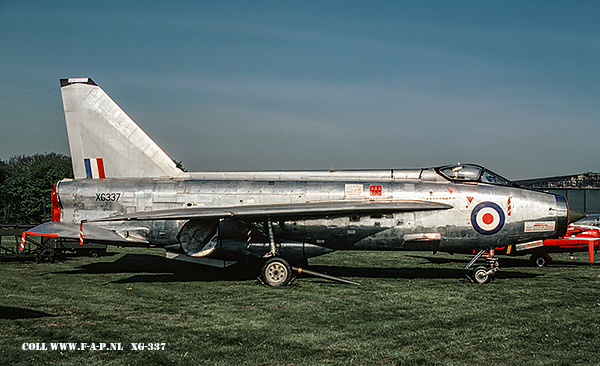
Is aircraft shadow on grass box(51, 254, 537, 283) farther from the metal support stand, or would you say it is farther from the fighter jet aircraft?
the metal support stand

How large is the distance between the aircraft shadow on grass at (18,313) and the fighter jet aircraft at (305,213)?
11.3 ft

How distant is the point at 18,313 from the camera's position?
28.7 ft

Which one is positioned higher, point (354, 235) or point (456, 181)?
point (456, 181)

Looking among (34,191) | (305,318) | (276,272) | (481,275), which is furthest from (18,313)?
(34,191)

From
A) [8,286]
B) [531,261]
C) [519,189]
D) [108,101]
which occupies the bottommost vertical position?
[531,261]

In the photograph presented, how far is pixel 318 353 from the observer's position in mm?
6551

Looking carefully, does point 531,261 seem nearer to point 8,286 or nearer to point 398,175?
point 398,175

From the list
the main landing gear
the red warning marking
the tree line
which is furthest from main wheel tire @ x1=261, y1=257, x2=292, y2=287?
the tree line

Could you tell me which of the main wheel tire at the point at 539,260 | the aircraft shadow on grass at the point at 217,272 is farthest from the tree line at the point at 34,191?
the main wheel tire at the point at 539,260

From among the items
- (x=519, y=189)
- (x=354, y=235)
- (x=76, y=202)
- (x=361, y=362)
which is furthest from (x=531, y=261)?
(x=76, y=202)

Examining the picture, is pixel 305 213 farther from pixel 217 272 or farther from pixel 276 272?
pixel 217 272

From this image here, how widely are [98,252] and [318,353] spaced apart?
54.6 feet

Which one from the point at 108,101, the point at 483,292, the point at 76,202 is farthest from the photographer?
the point at 108,101

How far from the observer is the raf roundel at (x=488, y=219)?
12922 millimetres
